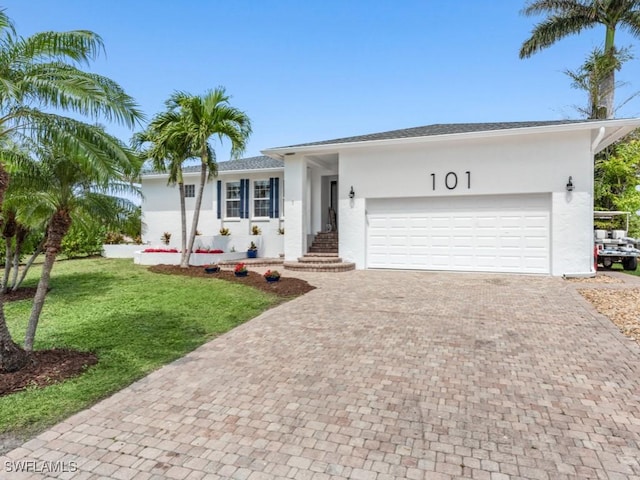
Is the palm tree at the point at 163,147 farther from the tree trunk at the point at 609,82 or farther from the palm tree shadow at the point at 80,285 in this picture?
the tree trunk at the point at 609,82

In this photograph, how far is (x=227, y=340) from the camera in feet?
18.1

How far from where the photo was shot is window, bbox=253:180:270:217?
17.3 metres

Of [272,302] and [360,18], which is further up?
[360,18]

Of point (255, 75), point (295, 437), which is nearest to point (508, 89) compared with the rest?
point (255, 75)

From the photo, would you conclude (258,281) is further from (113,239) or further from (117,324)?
(113,239)

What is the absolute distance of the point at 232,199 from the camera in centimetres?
1797

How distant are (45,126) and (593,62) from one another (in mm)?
22543

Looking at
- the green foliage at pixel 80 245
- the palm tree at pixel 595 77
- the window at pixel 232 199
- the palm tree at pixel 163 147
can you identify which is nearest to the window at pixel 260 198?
the window at pixel 232 199

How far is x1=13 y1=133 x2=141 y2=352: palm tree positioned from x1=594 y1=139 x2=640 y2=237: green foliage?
20200mm

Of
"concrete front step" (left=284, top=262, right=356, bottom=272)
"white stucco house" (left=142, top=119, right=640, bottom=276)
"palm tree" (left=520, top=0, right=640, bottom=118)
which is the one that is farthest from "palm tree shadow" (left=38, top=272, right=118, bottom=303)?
"palm tree" (left=520, top=0, right=640, bottom=118)

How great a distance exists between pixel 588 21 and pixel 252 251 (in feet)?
63.7

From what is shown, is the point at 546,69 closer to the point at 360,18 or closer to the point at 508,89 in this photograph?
the point at 508,89

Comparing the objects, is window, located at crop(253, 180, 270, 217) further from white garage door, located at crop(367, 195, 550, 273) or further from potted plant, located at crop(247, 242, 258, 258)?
white garage door, located at crop(367, 195, 550, 273)

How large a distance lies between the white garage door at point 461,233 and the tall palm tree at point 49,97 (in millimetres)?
10148
